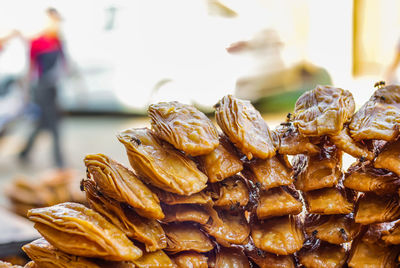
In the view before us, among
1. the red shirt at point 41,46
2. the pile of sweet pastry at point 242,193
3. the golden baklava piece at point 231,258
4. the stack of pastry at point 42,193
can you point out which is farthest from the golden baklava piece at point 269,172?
the red shirt at point 41,46

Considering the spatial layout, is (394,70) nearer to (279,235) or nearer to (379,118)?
(379,118)

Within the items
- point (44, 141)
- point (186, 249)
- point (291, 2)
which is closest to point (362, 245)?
point (186, 249)

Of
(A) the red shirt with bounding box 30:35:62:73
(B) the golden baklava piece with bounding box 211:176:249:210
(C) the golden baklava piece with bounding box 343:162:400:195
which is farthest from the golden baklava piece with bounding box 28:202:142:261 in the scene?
(A) the red shirt with bounding box 30:35:62:73

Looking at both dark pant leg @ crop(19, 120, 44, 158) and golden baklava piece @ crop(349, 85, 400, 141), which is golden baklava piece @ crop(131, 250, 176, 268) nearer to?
golden baklava piece @ crop(349, 85, 400, 141)

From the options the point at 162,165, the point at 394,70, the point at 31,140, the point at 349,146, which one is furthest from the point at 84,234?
the point at 31,140

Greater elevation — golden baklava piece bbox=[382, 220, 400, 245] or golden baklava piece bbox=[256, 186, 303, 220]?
golden baklava piece bbox=[256, 186, 303, 220]
